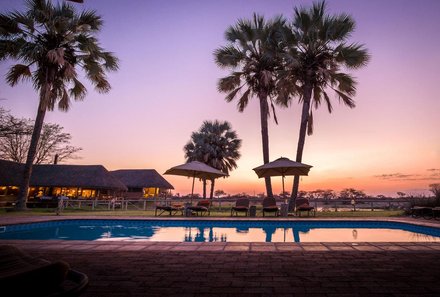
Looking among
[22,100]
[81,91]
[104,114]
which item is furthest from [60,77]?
[22,100]

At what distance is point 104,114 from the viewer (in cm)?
2072

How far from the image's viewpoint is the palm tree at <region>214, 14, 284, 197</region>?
17766mm

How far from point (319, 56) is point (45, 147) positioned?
35.0 metres

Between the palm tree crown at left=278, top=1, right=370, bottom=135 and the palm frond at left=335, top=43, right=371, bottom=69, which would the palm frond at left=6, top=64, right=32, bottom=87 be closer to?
the palm tree crown at left=278, top=1, right=370, bottom=135

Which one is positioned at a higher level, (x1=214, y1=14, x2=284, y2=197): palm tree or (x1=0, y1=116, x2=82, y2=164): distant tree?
(x1=214, y1=14, x2=284, y2=197): palm tree

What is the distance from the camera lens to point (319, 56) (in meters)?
16.6

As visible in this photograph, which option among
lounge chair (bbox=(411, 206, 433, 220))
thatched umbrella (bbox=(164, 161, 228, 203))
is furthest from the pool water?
lounge chair (bbox=(411, 206, 433, 220))

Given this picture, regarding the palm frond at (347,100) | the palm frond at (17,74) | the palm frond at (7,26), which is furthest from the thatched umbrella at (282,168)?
the palm frond at (7,26)

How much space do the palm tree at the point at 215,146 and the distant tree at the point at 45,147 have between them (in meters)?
17.4

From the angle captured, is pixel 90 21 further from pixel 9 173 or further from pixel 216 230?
pixel 9 173

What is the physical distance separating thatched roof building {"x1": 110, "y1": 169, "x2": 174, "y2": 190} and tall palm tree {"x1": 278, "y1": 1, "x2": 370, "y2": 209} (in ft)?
86.7

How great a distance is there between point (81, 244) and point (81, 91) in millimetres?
13885

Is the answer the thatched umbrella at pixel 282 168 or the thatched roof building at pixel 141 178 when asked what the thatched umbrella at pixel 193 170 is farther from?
the thatched roof building at pixel 141 178

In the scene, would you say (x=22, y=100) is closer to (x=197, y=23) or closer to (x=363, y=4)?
(x=197, y=23)
